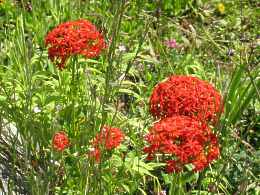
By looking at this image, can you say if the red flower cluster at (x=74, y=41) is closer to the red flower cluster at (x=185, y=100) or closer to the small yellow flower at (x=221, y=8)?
the red flower cluster at (x=185, y=100)

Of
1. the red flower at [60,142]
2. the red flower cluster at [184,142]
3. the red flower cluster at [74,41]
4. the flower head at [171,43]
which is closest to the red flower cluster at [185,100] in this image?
the red flower cluster at [184,142]

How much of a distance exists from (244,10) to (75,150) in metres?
3.17

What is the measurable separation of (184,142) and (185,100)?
256 millimetres

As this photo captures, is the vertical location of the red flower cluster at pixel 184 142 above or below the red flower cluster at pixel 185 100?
below

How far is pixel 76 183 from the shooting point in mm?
2803

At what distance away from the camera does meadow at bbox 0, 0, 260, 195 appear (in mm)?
2086

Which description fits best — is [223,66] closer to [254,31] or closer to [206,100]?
[254,31]

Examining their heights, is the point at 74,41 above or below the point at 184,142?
above

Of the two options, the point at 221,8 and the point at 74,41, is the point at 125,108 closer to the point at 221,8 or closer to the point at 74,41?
the point at 74,41

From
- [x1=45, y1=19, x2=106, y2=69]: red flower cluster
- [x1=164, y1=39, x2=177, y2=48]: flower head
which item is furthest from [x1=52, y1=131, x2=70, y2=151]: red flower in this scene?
[x1=164, y1=39, x2=177, y2=48]: flower head

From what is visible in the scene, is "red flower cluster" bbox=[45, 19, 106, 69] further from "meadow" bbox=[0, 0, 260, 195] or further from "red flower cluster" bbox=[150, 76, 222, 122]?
"red flower cluster" bbox=[150, 76, 222, 122]

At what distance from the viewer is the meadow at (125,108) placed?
2.09 m

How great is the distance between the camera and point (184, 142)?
2.08 metres

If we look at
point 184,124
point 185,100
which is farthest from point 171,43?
point 184,124
